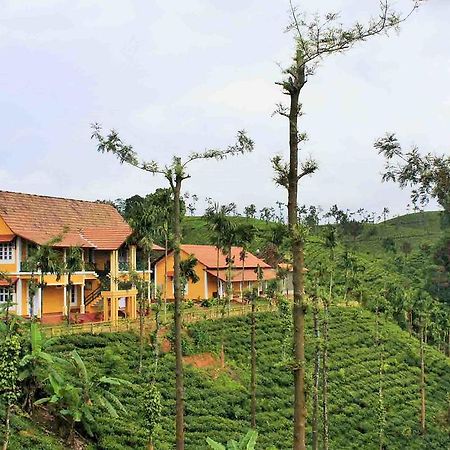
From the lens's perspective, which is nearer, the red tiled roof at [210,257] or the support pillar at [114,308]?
the support pillar at [114,308]

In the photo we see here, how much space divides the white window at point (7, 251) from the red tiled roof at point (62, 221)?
1.08 meters

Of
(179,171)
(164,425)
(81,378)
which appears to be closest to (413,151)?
(179,171)

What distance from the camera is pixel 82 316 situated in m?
39.0

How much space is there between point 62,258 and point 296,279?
2920 cm

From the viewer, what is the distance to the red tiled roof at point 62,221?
125 ft

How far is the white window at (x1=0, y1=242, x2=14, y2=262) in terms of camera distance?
121 ft

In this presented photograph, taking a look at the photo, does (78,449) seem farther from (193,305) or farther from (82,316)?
(193,305)

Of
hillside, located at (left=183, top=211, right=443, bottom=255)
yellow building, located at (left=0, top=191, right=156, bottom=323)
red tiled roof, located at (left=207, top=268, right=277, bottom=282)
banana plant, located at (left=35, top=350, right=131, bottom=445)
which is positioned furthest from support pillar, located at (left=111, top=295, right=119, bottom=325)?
hillside, located at (left=183, top=211, right=443, bottom=255)

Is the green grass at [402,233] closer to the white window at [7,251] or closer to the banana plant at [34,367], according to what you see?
the white window at [7,251]

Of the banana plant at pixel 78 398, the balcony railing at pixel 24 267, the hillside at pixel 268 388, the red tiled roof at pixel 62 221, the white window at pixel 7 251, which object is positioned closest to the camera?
the banana plant at pixel 78 398

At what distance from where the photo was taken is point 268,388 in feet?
117

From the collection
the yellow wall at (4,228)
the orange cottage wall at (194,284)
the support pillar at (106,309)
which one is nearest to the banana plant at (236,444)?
the support pillar at (106,309)

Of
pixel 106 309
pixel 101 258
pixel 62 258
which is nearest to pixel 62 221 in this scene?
pixel 101 258

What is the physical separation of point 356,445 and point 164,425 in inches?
497
